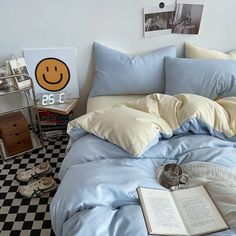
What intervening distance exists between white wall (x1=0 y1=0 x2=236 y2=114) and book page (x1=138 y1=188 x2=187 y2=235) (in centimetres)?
125

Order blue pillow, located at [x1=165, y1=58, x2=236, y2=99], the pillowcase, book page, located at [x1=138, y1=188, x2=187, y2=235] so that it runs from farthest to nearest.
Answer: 1. the pillowcase
2. blue pillow, located at [x1=165, y1=58, x2=236, y2=99]
3. book page, located at [x1=138, y1=188, x2=187, y2=235]

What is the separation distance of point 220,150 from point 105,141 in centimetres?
53

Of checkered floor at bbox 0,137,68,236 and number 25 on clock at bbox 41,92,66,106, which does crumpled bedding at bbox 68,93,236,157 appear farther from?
number 25 on clock at bbox 41,92,66,106

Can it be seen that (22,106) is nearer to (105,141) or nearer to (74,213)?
(105,141)

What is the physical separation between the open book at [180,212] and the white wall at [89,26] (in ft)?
4.08

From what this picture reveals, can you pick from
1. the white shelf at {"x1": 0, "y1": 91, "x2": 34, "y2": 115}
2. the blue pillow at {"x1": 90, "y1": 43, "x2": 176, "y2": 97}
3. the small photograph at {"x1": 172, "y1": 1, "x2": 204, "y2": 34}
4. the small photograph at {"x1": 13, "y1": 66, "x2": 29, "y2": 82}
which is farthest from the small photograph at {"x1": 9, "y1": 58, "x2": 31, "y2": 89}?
the small photograph at {"x1": 172, "y1": 1, "x2": 204, "y2": 34}

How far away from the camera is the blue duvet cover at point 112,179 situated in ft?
3.08

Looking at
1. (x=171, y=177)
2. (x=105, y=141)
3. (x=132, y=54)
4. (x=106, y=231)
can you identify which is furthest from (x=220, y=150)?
(x=132, y=54)

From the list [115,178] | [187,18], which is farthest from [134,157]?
[187,18]

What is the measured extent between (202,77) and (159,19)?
52 cm

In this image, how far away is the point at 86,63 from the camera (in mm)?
2059

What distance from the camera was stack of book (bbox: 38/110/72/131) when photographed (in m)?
2.10

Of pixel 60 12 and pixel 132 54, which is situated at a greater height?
pixel 60 12

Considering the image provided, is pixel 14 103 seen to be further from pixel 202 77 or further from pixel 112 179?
pixel 202 77
